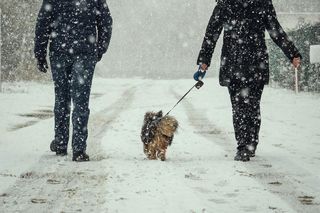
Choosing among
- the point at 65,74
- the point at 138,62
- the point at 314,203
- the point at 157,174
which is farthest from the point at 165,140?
the point at 138,62

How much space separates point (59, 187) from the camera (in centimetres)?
395

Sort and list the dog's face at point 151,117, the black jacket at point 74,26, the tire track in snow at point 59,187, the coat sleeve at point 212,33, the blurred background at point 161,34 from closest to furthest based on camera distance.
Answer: the tire track in snow at point 59,187, the black jacket at point 74,26, the dog's face at point 151,117, the coat sleeve at point 212,33, the blurred background at point 161,34

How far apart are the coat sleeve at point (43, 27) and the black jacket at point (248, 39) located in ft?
6.54

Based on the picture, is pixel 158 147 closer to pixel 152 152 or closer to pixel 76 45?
pixel 152 152

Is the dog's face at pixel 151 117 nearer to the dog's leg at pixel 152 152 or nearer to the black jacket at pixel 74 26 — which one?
the dog's leg at pixel 152 152

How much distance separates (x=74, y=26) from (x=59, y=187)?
209 cm

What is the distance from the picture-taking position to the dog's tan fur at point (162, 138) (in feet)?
17.6

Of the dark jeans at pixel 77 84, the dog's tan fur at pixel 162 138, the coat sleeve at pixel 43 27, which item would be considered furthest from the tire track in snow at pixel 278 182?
the coat sleeve at pixel 43 27

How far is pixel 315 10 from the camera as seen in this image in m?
49.6

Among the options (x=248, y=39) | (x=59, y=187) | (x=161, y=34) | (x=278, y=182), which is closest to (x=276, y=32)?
(x=248, y=39)

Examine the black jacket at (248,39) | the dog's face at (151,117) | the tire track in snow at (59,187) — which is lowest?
the tire track in snow at (59,187)

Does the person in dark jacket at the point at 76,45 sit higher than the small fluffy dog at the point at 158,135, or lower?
higher

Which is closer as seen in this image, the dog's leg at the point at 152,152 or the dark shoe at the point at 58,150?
the dog's leg at the point at 152,152

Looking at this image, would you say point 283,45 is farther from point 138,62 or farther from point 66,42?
point 138,62
